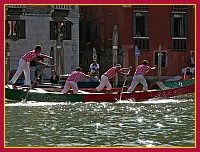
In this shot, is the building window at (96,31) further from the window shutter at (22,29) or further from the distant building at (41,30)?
the window shutter at (22,29)

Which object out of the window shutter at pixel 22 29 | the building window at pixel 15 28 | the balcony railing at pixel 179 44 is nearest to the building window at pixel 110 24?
the balcony railing at pixel 179 44

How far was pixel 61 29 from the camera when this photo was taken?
1259 inches

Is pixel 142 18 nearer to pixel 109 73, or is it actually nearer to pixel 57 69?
pixel 57 69

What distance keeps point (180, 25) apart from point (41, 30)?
8.27 meters

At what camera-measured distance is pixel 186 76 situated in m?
26.3

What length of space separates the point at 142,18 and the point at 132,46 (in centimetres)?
172

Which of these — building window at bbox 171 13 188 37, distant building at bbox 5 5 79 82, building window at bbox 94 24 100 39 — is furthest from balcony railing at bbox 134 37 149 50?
distant building at bbox 5 5 79 82

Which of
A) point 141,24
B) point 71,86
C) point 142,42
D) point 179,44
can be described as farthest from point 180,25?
point 71,86

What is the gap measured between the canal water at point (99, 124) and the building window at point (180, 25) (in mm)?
17879

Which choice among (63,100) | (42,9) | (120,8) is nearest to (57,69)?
(42,9)

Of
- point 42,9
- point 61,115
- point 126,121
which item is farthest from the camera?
point 42,9

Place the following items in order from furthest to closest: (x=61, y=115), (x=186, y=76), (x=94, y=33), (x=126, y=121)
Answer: (x=94, y=33), (x=186, y=76), (x=61, y=115), (x=126, y=121)

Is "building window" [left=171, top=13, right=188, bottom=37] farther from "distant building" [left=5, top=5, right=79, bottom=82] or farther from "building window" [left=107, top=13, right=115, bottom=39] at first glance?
"distant building" [left=5, top=5, right=79, bottom=82]

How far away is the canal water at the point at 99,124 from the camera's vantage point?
9.80 m
